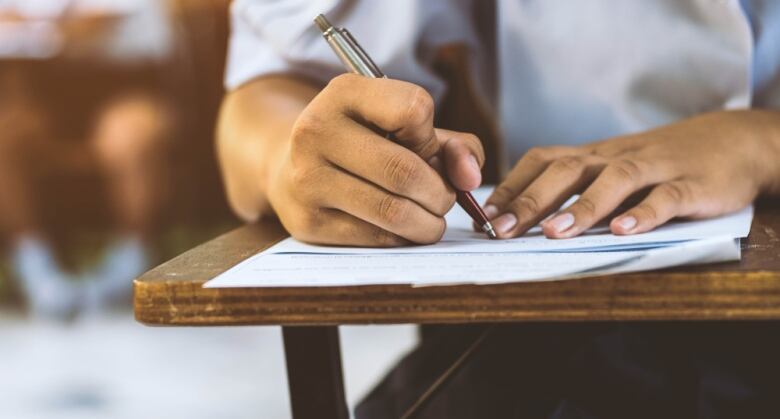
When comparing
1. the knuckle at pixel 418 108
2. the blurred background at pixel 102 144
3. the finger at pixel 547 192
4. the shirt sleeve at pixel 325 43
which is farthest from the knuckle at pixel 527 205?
the blurred background at pixel 102 144

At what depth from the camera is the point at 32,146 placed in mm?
3238

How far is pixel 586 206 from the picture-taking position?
0.55 m

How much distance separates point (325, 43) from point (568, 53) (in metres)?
0.28

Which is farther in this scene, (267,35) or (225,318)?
(267,35)

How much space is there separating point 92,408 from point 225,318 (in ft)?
5.74

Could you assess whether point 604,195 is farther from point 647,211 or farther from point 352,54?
point 352,54

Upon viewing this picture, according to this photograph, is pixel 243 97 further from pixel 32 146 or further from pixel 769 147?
pixel 32 146

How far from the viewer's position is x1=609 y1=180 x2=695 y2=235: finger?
1.73ft

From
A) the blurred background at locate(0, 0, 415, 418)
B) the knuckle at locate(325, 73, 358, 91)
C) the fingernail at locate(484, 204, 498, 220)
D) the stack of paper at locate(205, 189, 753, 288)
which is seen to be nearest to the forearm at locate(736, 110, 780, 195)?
the stack of paper at locate(205, 189, 753, 288)

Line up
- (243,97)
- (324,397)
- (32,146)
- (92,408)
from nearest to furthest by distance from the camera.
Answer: (324,397) → (243,97) → (92,408) → (32,146)

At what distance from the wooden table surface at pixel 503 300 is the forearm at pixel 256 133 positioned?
0.72 feet

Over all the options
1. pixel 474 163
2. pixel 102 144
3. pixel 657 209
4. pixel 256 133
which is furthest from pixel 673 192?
pixel 102 144

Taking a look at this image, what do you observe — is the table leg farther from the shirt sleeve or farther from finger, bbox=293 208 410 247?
the shirt sleeve

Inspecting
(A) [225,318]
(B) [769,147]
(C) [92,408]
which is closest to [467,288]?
(A) [225,318]
